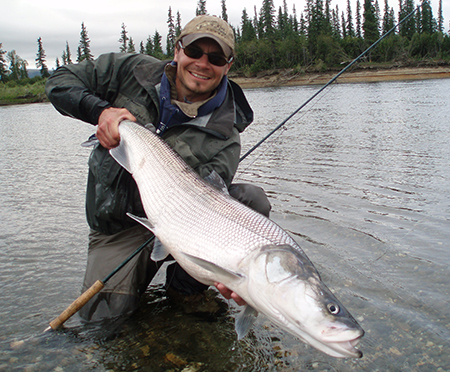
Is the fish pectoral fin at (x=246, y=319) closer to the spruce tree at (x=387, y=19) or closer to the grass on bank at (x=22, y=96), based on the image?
the grass on bank at (x=22, y=96)

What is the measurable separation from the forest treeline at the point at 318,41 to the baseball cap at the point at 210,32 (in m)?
63.8

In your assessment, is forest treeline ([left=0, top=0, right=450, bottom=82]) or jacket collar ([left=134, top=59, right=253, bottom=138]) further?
forest treeline ([left=0, top=0, right=450, bottom=82])

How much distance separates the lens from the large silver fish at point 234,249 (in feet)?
6.68

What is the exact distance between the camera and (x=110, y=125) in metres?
3.21

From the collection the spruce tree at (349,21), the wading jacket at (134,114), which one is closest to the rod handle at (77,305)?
the wading jacket at (134,114)

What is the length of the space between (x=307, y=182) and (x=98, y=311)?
520cm

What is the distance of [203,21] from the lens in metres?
3.59

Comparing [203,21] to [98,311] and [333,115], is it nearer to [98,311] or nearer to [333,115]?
[98,311]

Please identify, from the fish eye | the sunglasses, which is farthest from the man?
the fish eye

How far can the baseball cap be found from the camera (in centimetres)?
348

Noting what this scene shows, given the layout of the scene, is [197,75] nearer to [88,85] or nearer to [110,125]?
[110,125]

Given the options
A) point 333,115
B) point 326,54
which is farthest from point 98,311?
point 326,54

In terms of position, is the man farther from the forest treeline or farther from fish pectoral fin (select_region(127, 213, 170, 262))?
the forest treeline

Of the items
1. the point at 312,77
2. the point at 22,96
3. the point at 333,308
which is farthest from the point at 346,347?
the point at 22,96
